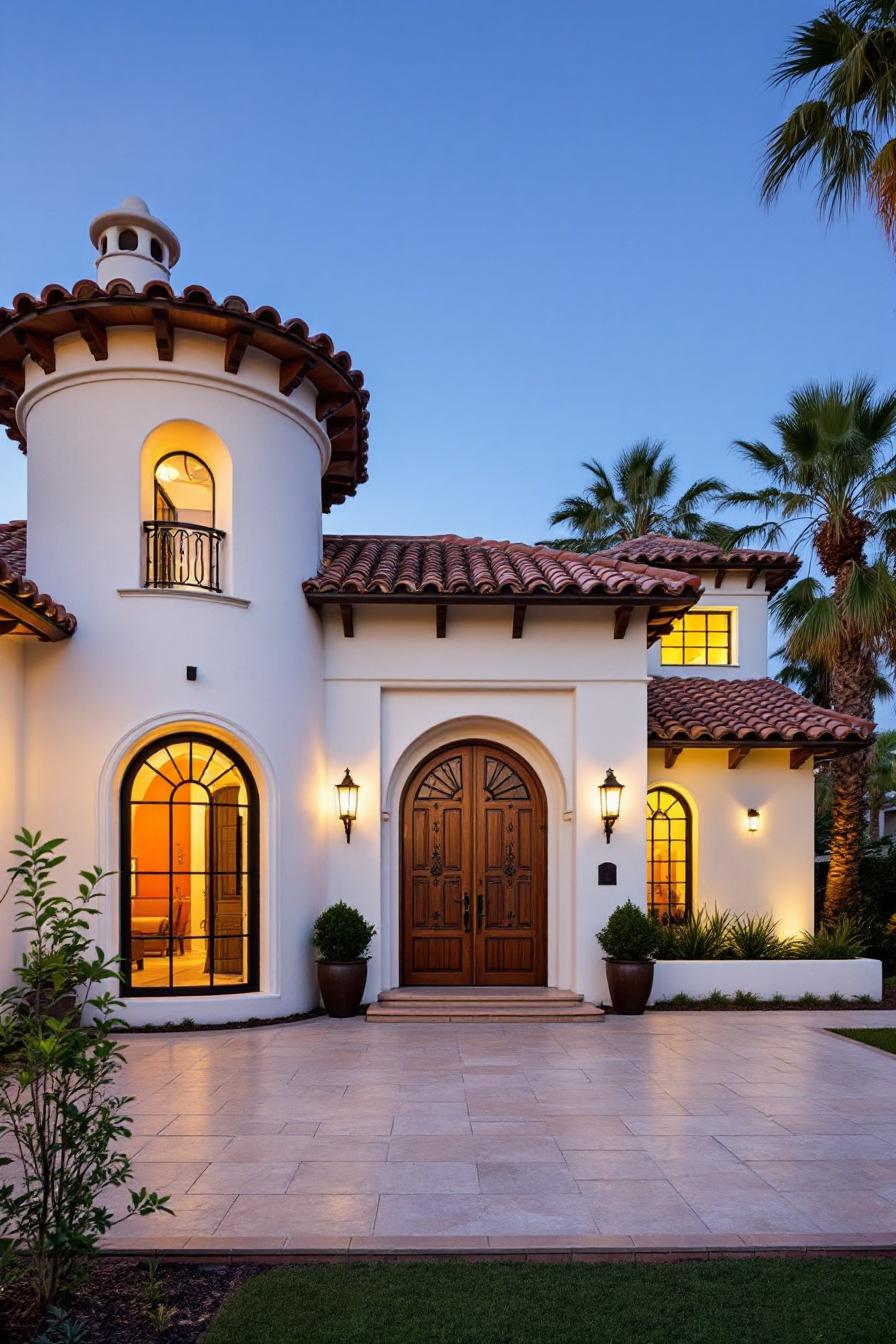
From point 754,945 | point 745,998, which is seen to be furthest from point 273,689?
point 754,945

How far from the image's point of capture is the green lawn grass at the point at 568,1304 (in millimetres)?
3693

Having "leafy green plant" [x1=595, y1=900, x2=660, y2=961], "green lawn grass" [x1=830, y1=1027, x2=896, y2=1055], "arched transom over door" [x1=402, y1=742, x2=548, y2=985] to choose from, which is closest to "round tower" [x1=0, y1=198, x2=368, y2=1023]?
"arched transom over door" [x1=402, y1=742, x2=548, y2=985]

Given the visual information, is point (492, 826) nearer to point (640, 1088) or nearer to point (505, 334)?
point (640, 1088)

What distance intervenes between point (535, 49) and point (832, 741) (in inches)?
463

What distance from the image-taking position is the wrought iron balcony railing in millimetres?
10070

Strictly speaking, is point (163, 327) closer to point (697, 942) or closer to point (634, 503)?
point (697, 942)

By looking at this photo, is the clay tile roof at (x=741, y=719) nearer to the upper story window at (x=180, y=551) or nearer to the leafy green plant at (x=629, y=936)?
the leafy green plant at (x=629, y=936)

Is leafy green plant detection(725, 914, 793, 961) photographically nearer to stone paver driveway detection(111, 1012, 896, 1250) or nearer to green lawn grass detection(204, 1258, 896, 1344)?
stone paver driveway detection(111, 1012, 896, 1250)

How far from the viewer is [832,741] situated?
12359 mm

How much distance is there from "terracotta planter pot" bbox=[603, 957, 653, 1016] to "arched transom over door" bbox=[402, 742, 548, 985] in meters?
1.08

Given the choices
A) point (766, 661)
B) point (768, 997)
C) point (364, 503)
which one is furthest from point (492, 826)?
point (364, 503)

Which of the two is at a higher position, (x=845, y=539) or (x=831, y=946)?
(x=845, y=539)

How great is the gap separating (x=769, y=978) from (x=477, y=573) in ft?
21.5

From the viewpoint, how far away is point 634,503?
24.2 metres
